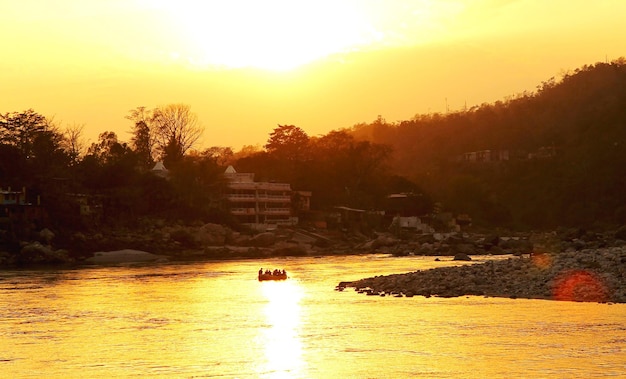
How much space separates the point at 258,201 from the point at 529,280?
203ft

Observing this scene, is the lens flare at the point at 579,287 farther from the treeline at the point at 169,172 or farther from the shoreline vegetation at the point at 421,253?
the treeline at the point at 169,172

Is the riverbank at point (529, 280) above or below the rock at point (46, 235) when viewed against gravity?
below

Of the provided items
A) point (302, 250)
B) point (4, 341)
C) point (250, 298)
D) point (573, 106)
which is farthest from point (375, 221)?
point (4, 341)

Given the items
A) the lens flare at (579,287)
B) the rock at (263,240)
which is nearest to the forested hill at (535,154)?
the rock at (263,240)

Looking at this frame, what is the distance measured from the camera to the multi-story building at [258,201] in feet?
313

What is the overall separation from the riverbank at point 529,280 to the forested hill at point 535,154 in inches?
2960

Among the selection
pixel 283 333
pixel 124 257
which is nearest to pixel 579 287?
pixel 283 333

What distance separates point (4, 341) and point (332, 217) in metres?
76.1

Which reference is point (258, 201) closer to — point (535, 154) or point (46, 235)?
point (46, 235)

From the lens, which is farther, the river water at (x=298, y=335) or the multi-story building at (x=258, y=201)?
the multi-story building at (x=258, y=201)

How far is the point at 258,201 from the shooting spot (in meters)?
96.8

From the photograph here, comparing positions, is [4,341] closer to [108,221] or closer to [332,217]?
[108,221]

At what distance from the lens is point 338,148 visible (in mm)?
113812

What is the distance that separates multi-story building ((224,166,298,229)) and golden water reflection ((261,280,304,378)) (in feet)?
168
